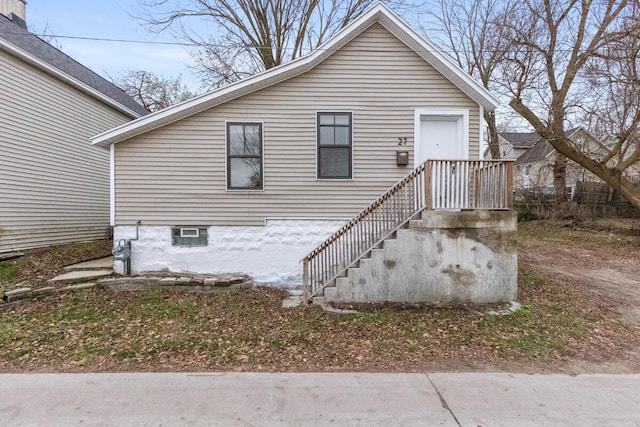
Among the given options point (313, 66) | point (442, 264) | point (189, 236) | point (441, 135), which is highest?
point (313, 66)

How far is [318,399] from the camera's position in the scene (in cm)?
313

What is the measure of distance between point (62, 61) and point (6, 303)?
327 inches

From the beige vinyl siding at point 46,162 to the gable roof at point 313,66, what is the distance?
125 inches

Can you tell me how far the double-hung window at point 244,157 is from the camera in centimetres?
698

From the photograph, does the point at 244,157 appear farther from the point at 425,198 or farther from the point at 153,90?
the point at 153,90

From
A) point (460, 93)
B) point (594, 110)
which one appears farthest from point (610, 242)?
point (460, 93)

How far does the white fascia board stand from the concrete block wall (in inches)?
355

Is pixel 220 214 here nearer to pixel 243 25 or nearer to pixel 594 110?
pixel 243 25

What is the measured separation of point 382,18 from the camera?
6.76 m

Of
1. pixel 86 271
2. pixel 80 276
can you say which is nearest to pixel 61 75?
pixel 86 271

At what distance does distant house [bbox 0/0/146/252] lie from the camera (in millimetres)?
8016

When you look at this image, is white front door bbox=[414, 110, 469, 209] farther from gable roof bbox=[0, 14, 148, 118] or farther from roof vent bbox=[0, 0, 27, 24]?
roof vent bbox=[0, 0, 27, 24]

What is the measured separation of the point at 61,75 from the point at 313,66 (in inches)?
280

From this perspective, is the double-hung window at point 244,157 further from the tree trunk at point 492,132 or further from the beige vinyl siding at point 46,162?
the tree trunk at point 492,132
